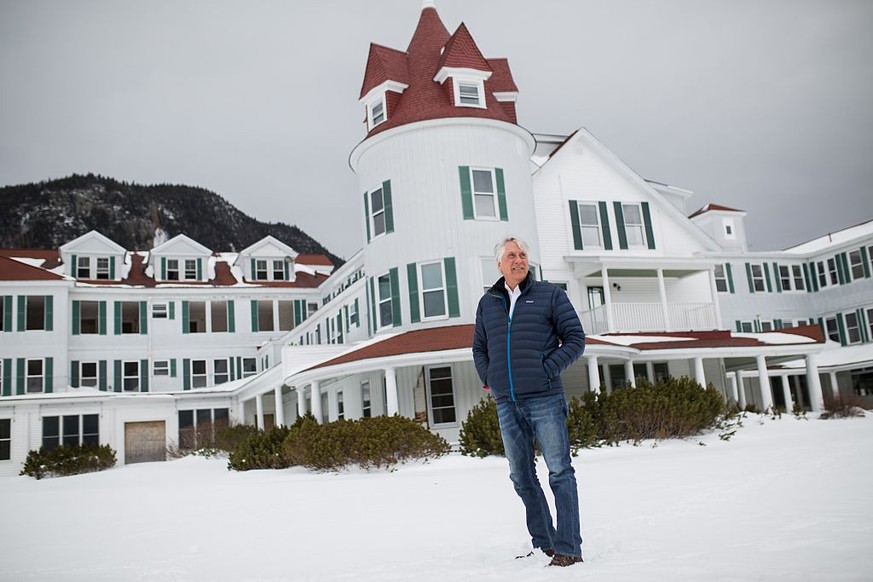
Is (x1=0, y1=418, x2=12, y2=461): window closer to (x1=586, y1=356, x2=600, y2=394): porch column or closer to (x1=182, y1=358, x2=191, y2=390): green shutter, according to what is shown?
(x1=182, y1=358, x2=191, y2=390): green shutter

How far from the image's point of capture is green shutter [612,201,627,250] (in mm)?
26797

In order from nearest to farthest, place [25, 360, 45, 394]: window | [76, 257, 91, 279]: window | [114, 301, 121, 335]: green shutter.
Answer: [25, 360, 45, 394]: window
[114, 301, 121, 335]: green shutter
[76, 257, 91, 279]: window

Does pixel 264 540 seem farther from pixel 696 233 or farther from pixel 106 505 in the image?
pixel 696 233

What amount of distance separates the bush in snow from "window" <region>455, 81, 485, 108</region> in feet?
37.4

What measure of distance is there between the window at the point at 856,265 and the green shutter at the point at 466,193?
23.0 meters

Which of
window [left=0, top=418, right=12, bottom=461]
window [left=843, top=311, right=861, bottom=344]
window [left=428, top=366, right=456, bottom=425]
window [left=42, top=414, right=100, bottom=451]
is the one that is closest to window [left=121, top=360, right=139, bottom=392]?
window [left=42, top=414, right=100, bottom=451]

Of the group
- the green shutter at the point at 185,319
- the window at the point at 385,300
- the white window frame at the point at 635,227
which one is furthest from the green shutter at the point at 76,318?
the white window frame at the point at 635,227

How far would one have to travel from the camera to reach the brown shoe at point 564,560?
15.4ft

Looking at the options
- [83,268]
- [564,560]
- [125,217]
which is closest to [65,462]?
[83,268]

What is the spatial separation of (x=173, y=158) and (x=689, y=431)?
114 meters

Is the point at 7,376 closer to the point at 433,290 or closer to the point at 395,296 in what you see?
the point at 395,296

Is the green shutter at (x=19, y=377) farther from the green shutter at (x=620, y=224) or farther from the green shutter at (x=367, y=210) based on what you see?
the green shutter at (x=620, y=224)

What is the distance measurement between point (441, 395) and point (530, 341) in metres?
16.0

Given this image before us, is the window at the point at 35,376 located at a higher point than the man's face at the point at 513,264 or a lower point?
higher
